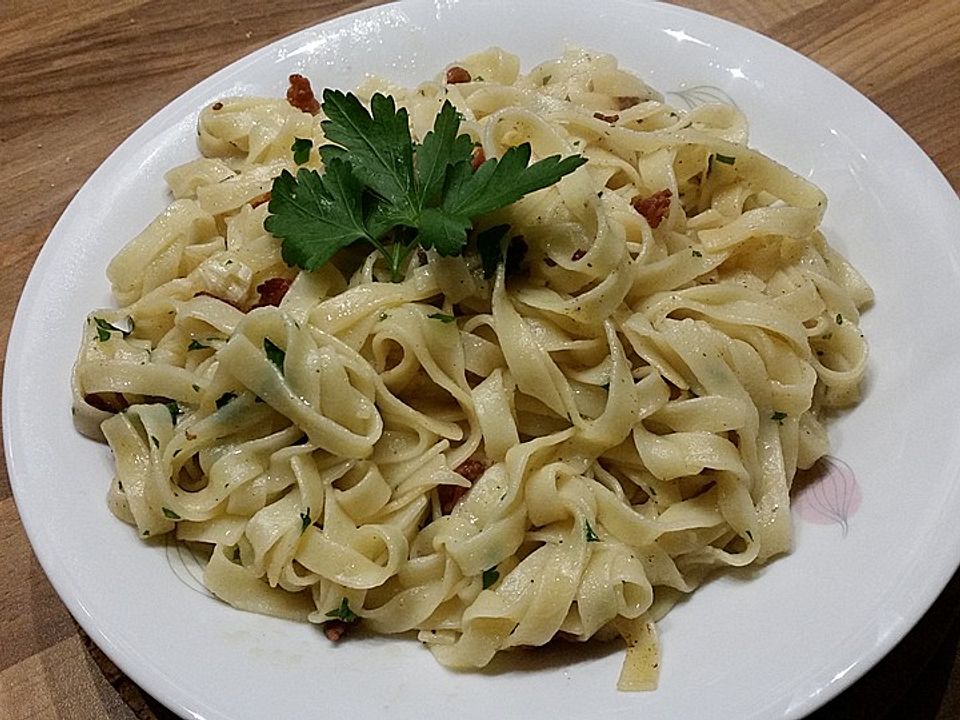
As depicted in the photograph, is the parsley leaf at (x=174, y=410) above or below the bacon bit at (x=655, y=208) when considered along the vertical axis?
below

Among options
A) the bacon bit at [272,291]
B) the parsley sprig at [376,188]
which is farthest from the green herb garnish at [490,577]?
the bacon bit at [272,291]

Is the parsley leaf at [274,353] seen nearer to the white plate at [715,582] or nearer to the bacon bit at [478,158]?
the white plate at [715,582]

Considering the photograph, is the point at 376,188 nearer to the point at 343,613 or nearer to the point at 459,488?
the point at 459,488

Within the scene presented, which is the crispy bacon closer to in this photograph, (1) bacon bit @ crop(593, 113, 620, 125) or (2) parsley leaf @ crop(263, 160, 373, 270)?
(2) parsley leaf @ crop(263, 160, 373, 270)

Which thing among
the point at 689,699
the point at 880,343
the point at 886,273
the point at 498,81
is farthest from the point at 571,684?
the point at 498,81

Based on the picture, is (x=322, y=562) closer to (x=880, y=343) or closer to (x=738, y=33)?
(x=880, y=343)

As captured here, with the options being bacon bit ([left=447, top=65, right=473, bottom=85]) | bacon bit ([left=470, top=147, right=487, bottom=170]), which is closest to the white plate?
bacon bit ([left=447, top=65, right=473, bottom=85])

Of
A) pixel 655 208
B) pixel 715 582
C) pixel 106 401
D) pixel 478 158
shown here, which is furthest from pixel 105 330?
pixel 715 582
